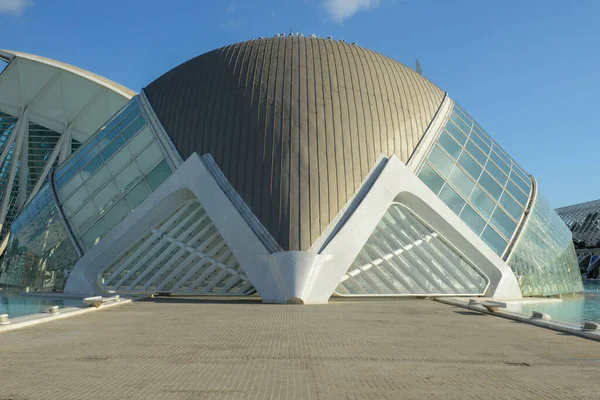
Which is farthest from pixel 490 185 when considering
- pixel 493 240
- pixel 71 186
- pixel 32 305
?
pixel 32 305

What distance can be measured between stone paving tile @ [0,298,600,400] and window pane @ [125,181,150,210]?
32.8ft

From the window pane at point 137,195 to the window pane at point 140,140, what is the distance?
1.71 m

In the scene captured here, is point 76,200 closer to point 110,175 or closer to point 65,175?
point 110,175

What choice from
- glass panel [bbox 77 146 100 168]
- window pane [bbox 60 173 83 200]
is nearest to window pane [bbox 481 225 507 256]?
glass panel [bbox 77 146 100 168]

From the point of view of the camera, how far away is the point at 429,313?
49.6 ft

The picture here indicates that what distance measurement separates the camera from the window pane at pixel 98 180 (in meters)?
24.8

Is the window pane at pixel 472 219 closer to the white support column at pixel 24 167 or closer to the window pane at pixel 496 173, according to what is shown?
the window pane at pixel 496 173

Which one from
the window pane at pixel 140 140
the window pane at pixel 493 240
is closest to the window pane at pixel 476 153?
the window pane at pixel 493 240

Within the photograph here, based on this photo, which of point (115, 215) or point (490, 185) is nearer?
point (115, 215)

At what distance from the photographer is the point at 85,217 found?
2427 centimetres

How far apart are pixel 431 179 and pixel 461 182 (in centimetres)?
144

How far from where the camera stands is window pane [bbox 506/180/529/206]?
2542 centimetres

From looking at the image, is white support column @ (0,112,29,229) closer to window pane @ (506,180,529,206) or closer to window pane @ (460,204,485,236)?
window pane @ (460,204,485,236)

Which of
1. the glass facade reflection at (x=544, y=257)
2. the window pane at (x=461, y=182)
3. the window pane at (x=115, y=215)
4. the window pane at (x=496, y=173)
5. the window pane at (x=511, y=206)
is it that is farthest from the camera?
the window pane at (x=496, y=173)
